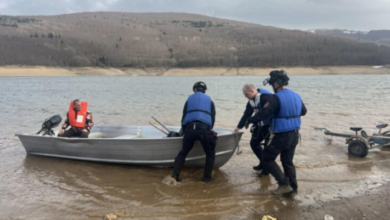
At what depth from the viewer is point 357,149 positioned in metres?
7.65

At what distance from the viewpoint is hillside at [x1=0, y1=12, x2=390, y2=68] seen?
103562 millimetres

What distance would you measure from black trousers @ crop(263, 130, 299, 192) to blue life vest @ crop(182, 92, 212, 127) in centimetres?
117

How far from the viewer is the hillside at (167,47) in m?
104

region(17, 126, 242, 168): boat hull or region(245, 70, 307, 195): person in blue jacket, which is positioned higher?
region(245, 70, 307, 195): person in blue jacket

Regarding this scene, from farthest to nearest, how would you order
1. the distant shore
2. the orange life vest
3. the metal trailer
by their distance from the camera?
the distant shore, the orange life vest, the metal trailer

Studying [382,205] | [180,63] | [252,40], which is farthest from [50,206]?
[252,40]

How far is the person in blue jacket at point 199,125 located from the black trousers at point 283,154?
3.50ft

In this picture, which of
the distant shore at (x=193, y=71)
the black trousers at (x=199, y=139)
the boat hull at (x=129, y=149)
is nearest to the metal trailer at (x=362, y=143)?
the boat hull at (x=129, y=149)

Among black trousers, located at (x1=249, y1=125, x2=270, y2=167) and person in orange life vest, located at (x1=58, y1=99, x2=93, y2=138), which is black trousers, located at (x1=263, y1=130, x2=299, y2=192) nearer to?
black trousers, located at (x1=249, y1=125, x2=270, y2=167)

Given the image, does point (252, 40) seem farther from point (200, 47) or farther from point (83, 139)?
point (83, 139)

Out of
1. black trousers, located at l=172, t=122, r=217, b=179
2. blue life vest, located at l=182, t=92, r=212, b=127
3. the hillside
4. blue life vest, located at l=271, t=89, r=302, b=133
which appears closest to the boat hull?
black trousers, located at l=172, t=122, r=217, b=179

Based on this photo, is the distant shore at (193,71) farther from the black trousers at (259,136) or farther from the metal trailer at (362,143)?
the black trousers at (259,136)

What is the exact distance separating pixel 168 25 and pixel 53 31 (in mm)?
64662

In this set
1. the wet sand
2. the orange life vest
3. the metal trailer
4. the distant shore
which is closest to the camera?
the wet sand
